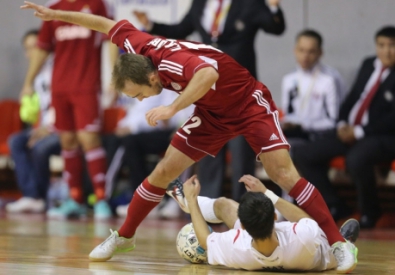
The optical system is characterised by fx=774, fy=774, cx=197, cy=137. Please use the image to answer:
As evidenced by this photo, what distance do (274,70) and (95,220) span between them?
2.80 m

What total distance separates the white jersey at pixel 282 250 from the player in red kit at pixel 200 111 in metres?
0.17

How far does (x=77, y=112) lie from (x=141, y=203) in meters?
3.59

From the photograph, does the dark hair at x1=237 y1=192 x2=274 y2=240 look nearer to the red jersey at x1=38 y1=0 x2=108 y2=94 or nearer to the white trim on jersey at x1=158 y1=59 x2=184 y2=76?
the white trim on jersey at x1=158 y1=59 x2=184 y2=76

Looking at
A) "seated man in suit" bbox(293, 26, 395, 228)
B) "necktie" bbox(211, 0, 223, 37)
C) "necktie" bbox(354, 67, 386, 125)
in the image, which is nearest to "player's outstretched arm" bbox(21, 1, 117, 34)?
"necktie" bbox(211, 0, 223, 37)

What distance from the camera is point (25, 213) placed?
28.7ft

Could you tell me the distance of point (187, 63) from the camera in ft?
13.3

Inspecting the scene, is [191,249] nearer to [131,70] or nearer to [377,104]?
[131,70]

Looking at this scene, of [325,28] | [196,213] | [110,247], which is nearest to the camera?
[196,213]

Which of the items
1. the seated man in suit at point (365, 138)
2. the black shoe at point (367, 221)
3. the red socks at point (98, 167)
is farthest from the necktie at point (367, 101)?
the red socks at point (98, 167)

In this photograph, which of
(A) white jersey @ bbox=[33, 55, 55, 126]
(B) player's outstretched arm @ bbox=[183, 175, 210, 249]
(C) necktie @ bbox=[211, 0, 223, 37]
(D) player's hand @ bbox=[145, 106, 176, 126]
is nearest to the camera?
(D) player's hand @ bbox=[145, 106, 176, 126]

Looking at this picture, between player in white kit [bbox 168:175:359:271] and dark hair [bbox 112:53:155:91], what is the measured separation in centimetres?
67

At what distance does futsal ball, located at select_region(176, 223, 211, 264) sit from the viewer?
4320mm

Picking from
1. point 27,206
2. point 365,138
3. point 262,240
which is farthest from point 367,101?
point 27,206

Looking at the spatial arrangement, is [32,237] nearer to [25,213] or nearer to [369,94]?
[25,213]
